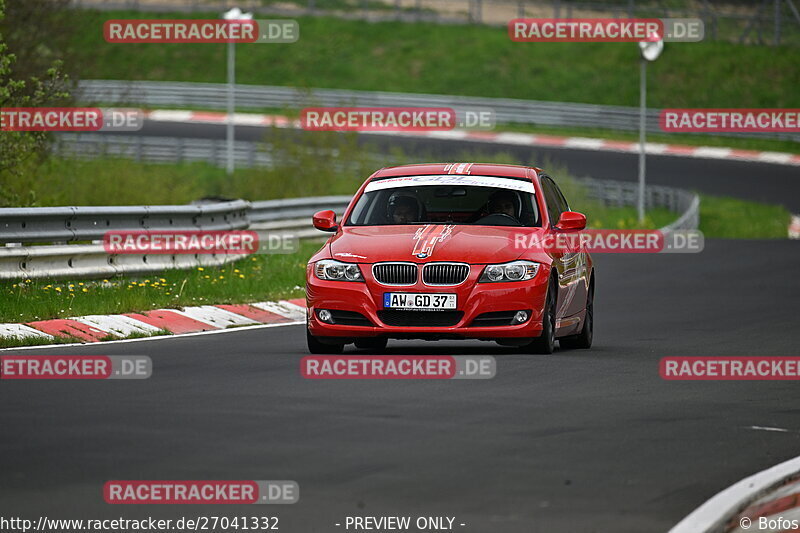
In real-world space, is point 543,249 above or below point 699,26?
below

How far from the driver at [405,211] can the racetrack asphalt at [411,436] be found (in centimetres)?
111

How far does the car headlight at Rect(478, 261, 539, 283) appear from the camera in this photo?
13477mm

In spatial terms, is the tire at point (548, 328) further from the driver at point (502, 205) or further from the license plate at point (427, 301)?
the driver at point (502, 205)

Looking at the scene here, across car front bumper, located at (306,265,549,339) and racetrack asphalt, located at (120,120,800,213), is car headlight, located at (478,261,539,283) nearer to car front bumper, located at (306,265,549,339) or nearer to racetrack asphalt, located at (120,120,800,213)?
car front bumper, located at (306,265,549,339)

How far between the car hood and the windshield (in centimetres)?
29

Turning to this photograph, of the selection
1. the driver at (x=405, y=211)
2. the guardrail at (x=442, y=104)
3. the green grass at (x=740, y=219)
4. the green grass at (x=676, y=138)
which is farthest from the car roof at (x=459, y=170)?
the guardrail at (x=442, y=104)

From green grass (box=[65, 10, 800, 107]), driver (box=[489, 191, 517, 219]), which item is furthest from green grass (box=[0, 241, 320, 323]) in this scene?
green grass (box=[65, 10, 800, 107])

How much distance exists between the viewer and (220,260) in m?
21.5

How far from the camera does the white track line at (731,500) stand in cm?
727

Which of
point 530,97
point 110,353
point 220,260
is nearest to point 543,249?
point 110,353

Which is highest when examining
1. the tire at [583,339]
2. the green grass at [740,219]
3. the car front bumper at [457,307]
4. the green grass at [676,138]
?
the green grass at [676,138]

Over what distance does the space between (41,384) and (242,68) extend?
5592 centimetres

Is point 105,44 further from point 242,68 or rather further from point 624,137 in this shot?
point 624,137

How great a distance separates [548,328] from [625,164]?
120 feet
